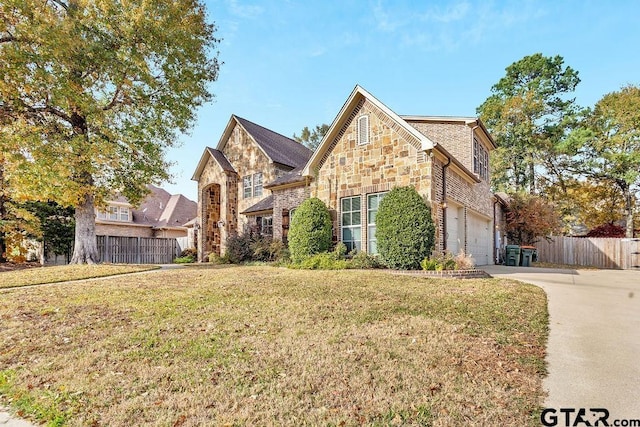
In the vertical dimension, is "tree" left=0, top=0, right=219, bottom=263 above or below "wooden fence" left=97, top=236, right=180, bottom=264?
above

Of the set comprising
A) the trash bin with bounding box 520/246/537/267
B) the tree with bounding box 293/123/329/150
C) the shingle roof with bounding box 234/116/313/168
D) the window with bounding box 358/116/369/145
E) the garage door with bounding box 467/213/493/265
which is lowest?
the trash bin with bounding box 520/246/537/267

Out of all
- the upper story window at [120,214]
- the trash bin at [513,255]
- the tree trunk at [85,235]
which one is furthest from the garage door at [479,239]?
the upper story window at [120,214]

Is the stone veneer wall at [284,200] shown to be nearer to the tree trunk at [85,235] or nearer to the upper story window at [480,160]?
the upper story window at [480,160]

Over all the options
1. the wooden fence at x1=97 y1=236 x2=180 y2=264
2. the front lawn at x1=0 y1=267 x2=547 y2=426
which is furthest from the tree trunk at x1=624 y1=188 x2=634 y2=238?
the wooden fence at x1=97 y1=236 x2=180 y2=264

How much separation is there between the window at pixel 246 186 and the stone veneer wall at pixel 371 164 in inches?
325

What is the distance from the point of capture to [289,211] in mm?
16688

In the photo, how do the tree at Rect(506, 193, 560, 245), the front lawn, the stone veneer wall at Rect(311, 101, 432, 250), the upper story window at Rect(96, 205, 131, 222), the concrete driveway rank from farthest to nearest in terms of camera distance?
the upper story window at Rect(96, 205, 131, 222) < the tree at Rect(506, 193, 560, 245) < the stone veneer wall at Rect(311, 101, 432, 250) < the concrete driveway < the front lawn

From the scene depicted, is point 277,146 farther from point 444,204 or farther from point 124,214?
point 124,214

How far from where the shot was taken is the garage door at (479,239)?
15.7 m

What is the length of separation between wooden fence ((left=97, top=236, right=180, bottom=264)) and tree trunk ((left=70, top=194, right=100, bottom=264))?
21.4 ft

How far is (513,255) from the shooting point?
60.1 feet

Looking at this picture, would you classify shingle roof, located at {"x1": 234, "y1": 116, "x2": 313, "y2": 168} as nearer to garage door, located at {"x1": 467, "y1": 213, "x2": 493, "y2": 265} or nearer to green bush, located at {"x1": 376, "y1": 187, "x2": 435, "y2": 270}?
garage door, located at {"x1": 467, "y1": 213, "x2": 493, "y2": 265}

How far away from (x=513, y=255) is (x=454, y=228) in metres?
6.77

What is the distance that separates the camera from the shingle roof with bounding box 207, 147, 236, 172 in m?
22.2
